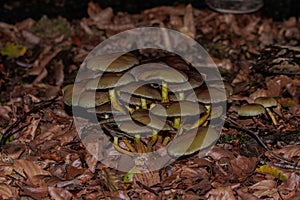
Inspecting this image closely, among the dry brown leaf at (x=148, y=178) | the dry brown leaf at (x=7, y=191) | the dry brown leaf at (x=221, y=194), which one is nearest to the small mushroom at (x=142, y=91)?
the dry brown leaf at (x=148, y=178)

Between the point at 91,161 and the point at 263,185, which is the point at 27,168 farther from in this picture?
the point at 263,185

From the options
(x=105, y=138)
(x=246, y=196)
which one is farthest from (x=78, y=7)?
(x=246, y=196)

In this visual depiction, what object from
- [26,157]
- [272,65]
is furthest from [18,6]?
[272,65]

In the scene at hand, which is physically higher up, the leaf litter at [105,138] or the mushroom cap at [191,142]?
the mushroom cap at [191,142]

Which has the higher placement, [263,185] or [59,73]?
[59,73]

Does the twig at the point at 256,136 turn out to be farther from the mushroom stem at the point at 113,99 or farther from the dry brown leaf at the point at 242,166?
the mushroom stem at the point at 113,99

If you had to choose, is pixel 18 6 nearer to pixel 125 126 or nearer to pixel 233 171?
pixel 125 126
